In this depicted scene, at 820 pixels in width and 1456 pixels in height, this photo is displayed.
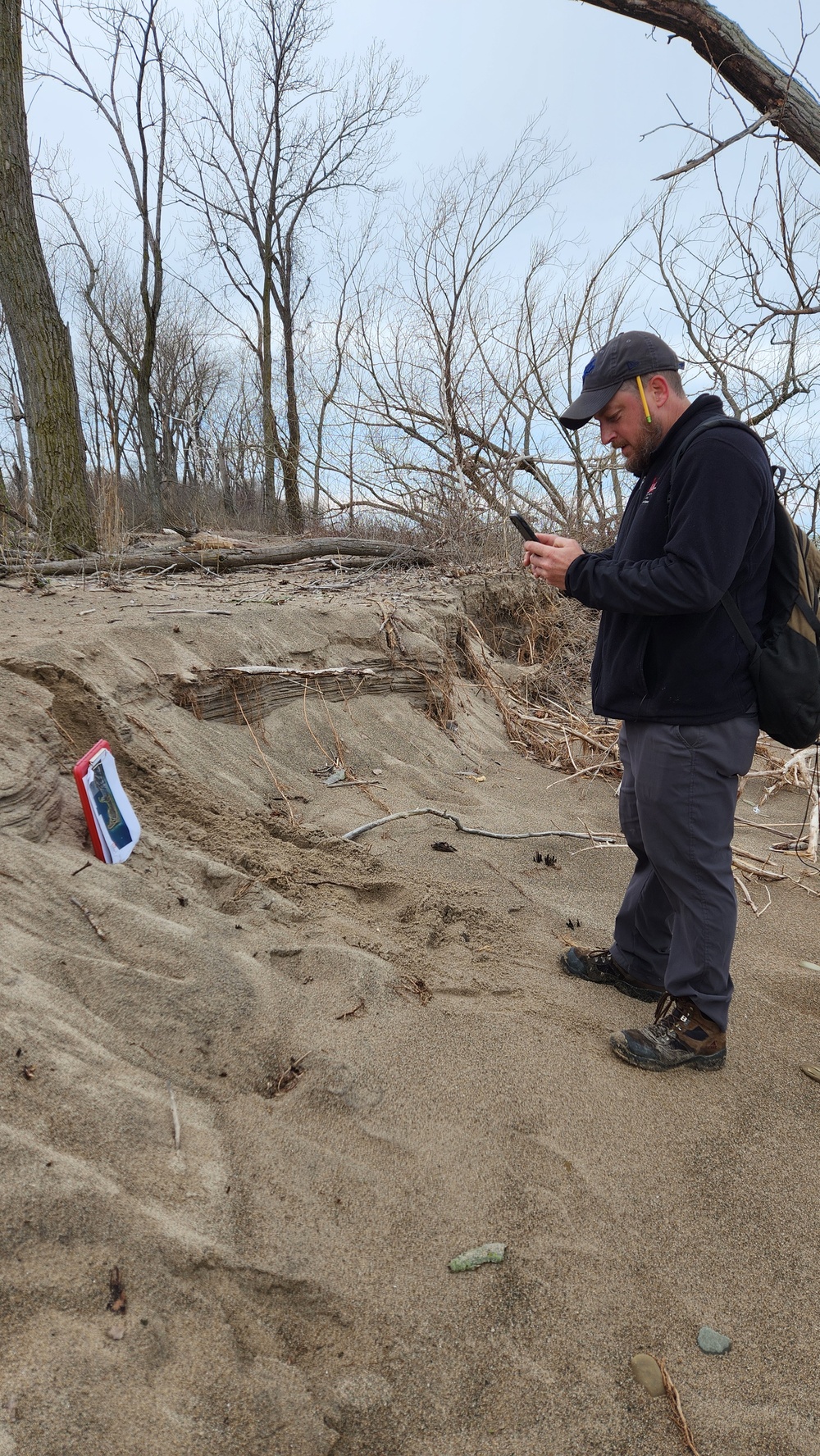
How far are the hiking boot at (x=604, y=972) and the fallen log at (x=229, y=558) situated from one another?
412 centimetres

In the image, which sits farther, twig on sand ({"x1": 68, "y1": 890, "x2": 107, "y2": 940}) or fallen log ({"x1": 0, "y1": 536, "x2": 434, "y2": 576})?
fallen log ({"x1": 0, "y1": 536, "x2": 434, "y2": 576})

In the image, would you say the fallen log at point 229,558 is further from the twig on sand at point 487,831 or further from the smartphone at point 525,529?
the smartphone at point 525,529

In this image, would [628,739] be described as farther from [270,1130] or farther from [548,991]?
[270,1130]

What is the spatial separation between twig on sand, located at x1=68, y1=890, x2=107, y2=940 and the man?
4.85ft

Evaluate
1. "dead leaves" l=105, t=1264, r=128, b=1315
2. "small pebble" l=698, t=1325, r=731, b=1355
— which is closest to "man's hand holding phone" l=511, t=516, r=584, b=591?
"small pebble" l=698, t=1325, r=731, b=1355

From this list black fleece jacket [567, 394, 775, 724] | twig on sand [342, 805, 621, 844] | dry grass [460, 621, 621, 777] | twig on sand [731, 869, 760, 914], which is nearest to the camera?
black fleece jacket [567, 394, 775, 724]

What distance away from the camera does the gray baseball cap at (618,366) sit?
2.12 meters

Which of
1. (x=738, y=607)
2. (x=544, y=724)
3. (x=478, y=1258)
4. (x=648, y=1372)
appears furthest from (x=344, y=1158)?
(x=544, y=724)

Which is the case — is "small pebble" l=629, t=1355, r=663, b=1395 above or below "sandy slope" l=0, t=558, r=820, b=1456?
below

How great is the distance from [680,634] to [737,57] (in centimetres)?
373

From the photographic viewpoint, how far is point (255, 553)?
23.5 feet

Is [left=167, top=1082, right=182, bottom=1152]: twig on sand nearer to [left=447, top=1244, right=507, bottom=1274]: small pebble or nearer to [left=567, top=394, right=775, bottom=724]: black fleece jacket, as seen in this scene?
[left=447, top=1244, right=507, bottom=1274]: small pebble

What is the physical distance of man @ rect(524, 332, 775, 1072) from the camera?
195 cm

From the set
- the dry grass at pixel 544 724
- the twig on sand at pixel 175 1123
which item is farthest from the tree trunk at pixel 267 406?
the twig on sand at pixel 175 1123
